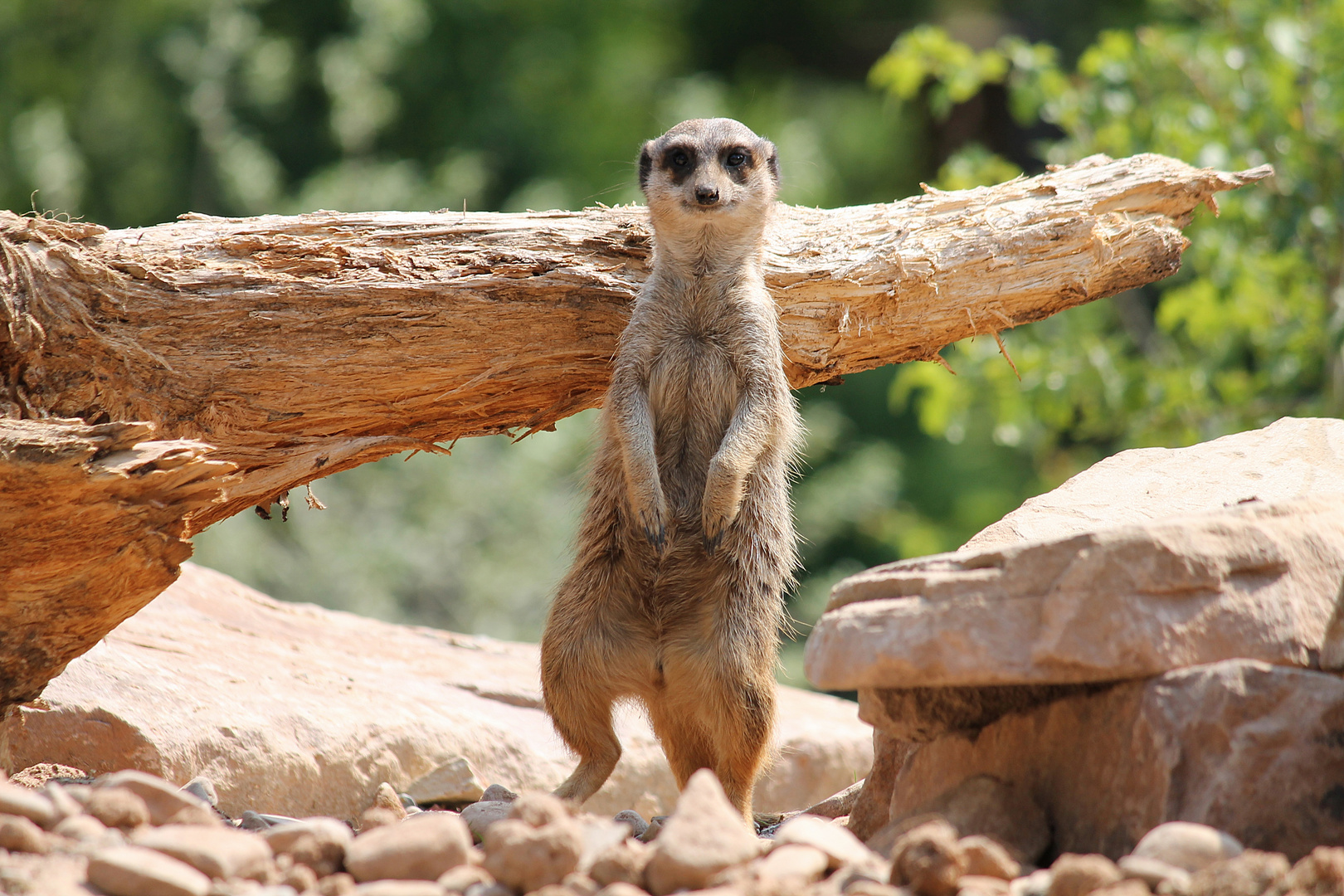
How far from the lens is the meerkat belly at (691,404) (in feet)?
11.8

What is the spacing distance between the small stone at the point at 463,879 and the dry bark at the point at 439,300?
5.10ft

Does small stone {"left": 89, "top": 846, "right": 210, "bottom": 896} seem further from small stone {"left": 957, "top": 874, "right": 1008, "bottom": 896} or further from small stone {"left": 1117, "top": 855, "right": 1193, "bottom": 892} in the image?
small stone {"left": 1117, "top": 855, "right": 1193, "bottom": 892}

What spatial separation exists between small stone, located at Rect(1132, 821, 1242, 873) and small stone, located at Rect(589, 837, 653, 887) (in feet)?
2.49

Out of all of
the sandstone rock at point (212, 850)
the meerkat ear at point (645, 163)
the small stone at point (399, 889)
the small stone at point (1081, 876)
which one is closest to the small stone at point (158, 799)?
the sandstone rock at point (212, 850)

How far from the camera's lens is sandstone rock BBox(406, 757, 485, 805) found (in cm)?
378

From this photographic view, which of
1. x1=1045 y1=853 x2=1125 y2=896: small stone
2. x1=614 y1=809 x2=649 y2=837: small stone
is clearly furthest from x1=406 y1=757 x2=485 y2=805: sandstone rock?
x1=1045 y1=853 x2=1125 y2=896: small stone

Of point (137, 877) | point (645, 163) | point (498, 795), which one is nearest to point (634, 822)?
point (498, 795)

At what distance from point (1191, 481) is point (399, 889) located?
2183 millimetres

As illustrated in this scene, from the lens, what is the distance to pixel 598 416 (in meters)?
3.83

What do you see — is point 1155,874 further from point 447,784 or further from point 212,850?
point 447,784

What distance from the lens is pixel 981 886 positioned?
1.74 metres

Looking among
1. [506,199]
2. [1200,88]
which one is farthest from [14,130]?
[1200,88]

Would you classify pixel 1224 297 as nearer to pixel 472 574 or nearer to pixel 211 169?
pixel 472 574

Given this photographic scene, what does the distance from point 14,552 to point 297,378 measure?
92 cm
